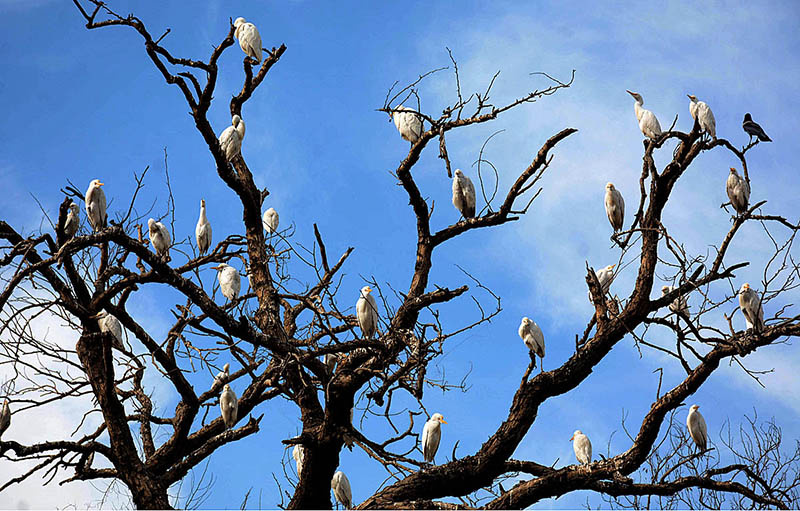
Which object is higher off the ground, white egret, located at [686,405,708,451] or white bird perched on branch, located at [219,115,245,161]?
white bird perched on branch, located at [219,115,245,161]

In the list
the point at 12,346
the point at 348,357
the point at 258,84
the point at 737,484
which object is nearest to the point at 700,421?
the point at 737,484

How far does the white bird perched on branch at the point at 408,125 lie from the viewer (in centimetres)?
688

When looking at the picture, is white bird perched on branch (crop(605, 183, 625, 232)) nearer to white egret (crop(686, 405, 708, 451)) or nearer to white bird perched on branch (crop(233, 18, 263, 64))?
white egret (crop(686, 405, 708, 451))

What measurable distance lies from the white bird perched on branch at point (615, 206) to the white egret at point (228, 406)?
456cm

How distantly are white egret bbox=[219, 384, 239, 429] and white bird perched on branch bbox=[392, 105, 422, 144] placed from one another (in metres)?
2.78

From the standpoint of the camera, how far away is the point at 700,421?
7.69 metres

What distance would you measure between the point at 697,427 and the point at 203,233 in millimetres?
5706

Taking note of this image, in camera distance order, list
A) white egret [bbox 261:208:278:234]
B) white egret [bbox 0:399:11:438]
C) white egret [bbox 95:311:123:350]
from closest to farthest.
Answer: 1. white egret [bbox 0:399:11:438]
2. white egret [bbox 95:311:123:350]
3. white egret [bbox 261:208:278:234]

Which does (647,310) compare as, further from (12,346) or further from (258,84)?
(12,346)

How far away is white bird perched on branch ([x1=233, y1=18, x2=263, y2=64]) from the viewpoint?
8305mm

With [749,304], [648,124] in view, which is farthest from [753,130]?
[648,124]

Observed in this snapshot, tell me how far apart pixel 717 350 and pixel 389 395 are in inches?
96.6

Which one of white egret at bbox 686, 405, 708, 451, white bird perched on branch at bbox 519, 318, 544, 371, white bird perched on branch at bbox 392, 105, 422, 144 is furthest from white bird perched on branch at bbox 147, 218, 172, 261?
white egret at bbox 686, 405, 708, 451

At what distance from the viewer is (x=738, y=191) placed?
26.1ft
